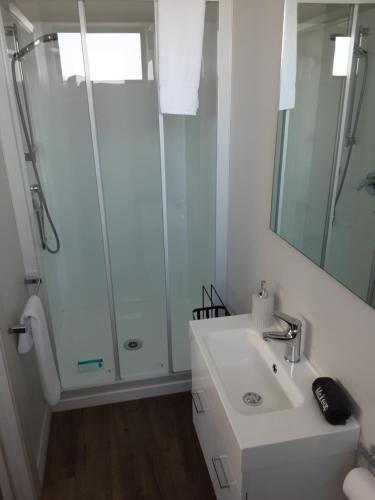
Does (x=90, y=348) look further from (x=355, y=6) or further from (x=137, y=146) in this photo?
(x=355, y=6)

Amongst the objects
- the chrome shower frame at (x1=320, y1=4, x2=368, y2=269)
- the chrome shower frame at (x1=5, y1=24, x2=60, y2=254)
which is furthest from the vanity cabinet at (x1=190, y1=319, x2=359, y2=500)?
the chrome shower frame at (x1=5, y1=24, x2=60, y2=254)

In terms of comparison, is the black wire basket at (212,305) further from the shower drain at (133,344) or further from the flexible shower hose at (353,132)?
the flexible shower hose at (353,132)

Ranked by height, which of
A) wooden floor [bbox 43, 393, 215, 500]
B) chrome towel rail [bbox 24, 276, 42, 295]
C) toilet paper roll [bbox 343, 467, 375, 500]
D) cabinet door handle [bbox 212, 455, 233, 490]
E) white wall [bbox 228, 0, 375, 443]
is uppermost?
white wall [bbox 228, 0, 375, 443]

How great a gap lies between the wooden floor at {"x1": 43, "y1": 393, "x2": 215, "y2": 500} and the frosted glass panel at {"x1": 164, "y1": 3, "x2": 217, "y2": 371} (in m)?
0.36

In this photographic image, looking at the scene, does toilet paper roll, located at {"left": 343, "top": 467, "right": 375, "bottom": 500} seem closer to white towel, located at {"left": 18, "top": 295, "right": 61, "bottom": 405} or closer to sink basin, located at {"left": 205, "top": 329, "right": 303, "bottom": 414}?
sink basin, located at {"left": 205, "top": 329, "right": 303, "bottom": 414}

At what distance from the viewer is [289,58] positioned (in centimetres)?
144

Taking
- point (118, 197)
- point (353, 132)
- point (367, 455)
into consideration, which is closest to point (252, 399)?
point (367, 455)

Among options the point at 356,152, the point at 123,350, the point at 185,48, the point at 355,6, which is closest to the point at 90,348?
the point at 123,350

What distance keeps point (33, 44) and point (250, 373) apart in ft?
6.71

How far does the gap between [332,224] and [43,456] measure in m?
1.86

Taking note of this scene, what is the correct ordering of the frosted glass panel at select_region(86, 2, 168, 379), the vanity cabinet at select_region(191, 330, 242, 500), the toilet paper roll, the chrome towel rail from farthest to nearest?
the frosted glass panel at select_region(86, 2, 168, 379) → the chrome towel rail → the vanity cabinet at select_region(191, 330, 242, 500) → the toilet paper roll

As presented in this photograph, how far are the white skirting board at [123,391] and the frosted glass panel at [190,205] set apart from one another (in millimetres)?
97

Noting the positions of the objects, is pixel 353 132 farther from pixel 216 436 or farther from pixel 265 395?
pixel 216 436

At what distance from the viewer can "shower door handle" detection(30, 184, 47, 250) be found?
2.13 m
